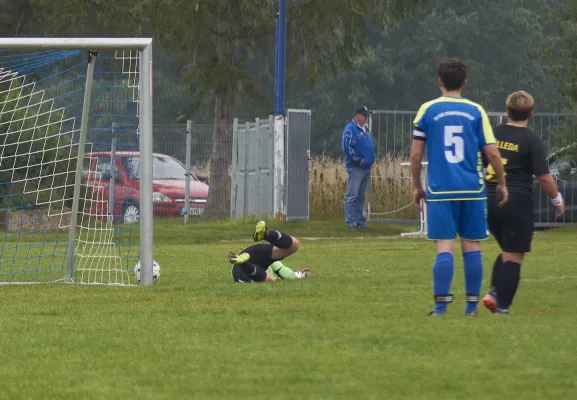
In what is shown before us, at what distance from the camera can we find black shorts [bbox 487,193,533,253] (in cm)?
954

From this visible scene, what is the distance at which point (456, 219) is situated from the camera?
29.9 feet

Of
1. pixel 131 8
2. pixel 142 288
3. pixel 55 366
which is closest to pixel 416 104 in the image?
pixel 131 8

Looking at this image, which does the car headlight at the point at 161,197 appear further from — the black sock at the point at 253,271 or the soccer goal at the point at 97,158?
the black sock at the point at 253,271

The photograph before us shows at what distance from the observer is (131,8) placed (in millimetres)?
28578

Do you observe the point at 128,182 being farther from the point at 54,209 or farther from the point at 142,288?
the point at 142,288

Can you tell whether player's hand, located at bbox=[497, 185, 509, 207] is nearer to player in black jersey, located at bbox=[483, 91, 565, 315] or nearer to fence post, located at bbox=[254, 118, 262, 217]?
player in black jersey, located at bbox=[483, 91, 565, 315]

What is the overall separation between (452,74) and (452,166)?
64cm

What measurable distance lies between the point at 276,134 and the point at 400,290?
46.3ft

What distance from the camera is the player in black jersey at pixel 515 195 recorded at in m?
9.55

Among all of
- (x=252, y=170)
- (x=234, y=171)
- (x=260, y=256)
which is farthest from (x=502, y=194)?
(x=234, y=171)

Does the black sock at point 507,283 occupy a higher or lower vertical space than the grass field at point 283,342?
higher

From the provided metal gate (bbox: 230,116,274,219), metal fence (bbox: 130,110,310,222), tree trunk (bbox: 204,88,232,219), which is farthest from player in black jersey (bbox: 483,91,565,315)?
tree trunk (bbox: 204,88,232,219)

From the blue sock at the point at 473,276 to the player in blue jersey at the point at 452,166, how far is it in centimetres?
14

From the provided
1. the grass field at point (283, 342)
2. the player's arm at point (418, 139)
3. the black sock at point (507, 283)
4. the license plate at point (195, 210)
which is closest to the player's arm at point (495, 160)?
the player's arm at point (418, 139)
